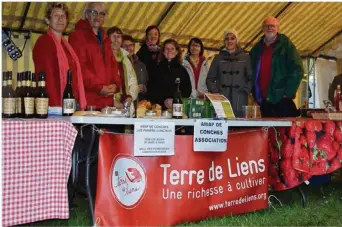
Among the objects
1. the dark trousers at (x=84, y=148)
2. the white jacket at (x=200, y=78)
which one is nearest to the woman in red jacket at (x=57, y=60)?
the dark trousers at (x=84, y=148)

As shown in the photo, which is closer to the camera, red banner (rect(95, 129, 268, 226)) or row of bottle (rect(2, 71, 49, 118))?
row of bottle (rect(2, 71, 49, 118))

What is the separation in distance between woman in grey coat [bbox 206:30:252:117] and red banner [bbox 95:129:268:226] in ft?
2.75

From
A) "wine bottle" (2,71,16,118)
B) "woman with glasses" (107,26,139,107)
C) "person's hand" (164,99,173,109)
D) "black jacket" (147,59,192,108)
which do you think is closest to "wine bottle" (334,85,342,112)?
"black jacket" (147,59,192,108)

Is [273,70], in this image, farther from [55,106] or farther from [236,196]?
[55,106]

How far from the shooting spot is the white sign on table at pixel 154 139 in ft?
9.05

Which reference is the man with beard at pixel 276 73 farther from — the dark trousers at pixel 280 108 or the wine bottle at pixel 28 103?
the wine bottle at pixel 28 103

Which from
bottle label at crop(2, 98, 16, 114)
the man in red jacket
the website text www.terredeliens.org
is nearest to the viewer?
bottle label at crop(2, 98, 16, 114)

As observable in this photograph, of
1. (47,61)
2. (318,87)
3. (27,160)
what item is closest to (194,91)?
(47,61)

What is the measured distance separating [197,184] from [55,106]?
1.04m

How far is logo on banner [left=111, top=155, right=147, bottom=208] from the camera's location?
9.00ft

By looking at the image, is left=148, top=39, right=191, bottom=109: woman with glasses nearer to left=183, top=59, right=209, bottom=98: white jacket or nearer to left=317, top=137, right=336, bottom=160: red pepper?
left=183, top=59, right=209, bottom=98: white jacket

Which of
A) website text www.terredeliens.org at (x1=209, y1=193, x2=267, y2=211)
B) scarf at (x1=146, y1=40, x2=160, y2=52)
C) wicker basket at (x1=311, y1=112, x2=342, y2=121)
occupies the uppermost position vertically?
scarf at (x1=146, y1=40, x2=160, y2=52)

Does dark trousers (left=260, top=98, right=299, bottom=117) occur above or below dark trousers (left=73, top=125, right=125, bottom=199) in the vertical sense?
above

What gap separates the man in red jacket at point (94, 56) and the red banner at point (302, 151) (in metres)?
1.33
